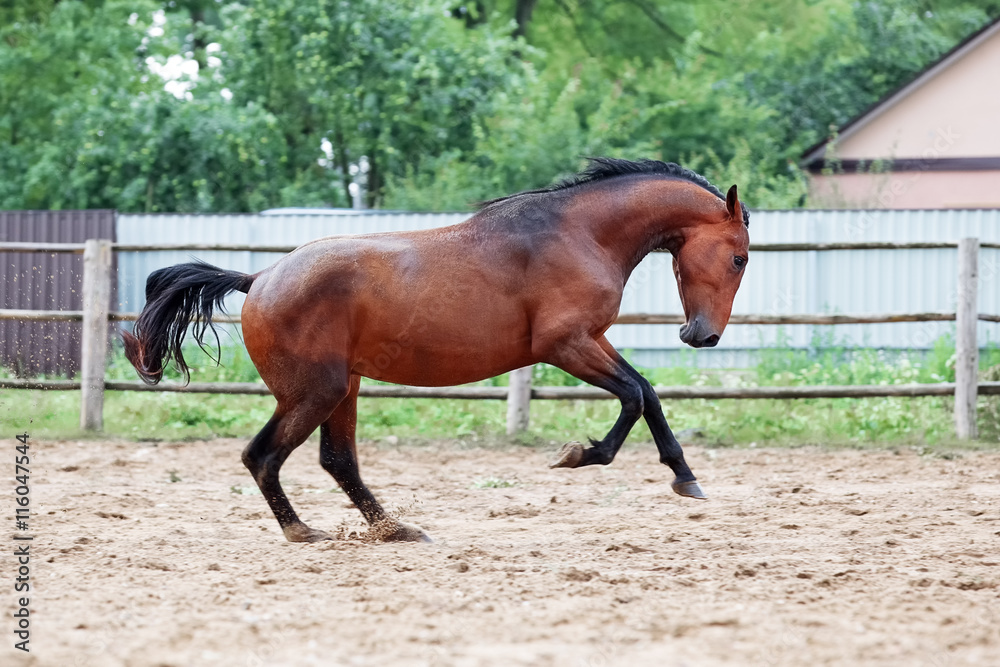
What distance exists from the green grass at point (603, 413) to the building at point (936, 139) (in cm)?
888

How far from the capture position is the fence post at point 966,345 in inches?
317

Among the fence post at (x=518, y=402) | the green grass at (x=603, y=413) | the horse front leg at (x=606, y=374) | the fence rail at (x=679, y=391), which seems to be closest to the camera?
the horse front leg at (x=606, y=374)

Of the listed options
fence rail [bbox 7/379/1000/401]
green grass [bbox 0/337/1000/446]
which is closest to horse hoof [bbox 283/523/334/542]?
fence rail [bbox 7/379/1000/401]

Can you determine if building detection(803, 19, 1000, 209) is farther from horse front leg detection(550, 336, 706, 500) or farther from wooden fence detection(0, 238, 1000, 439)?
horse front leg detection(550, 336, 706, 500)

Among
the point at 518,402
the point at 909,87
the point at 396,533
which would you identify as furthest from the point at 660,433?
the point at 909,87

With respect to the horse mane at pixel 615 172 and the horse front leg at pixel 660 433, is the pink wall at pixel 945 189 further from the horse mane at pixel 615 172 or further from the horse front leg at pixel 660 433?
the horse front leg at pixel 660 433

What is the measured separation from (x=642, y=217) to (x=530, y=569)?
1.75m

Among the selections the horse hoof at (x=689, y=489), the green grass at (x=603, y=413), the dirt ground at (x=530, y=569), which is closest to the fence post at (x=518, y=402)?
the green grass at (x=603, y=413)

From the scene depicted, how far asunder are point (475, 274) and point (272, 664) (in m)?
2.29

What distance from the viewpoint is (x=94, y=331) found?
8414mm

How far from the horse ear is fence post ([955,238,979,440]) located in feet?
13.2

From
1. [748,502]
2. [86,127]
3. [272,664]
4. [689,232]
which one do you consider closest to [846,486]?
[748,502]

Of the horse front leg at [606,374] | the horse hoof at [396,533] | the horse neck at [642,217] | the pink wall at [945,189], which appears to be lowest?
the horse hoof at [396,533]

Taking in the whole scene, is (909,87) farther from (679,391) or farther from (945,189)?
(679,391)
